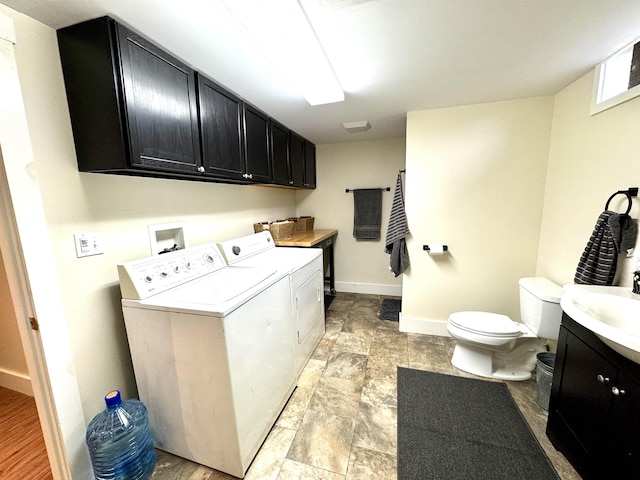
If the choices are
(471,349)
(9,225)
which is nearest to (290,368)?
(471,349)

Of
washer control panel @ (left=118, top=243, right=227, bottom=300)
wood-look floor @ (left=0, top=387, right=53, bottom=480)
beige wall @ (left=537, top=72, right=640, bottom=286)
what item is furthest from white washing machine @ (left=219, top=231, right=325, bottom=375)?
beige wall @ (left=537, top=72, right=640, bottom=286)

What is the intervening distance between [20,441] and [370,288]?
343 centimetres

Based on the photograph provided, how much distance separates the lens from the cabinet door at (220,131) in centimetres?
160

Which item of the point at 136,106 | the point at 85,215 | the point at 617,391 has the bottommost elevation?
the point at 617,391

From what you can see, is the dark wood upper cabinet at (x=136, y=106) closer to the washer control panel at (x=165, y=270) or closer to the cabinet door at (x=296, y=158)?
the washer control panel at (x=165, y=270)

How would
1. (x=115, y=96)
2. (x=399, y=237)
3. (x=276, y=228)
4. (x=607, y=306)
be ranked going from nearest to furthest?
(x=115, y=96)
(x=607, y=306)
(x=399, y=237)
(x=276, y=228)

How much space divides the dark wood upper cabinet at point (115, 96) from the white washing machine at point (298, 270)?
0.90 m

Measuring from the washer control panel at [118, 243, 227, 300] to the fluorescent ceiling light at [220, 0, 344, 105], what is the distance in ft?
4.12

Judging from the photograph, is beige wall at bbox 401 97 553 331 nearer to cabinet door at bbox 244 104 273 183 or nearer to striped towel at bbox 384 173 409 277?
striped towel at bbox 384 173 409 277

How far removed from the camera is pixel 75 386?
1.23 m

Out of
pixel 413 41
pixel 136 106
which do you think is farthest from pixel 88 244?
pixel 413 41

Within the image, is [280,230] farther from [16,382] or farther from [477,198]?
[16,382]

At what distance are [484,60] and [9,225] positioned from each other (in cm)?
251

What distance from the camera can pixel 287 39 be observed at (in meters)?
1.23
